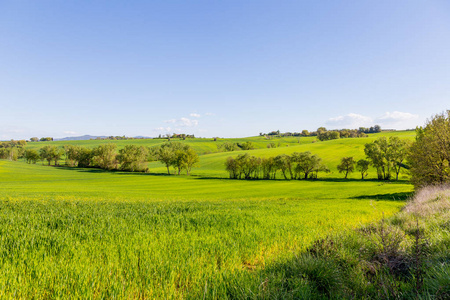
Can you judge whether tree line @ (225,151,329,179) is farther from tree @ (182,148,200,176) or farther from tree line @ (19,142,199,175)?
tree line @ (19,142,199,175)

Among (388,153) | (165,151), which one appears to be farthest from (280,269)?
(165,151)

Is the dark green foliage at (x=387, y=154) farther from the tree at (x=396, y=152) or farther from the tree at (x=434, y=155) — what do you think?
the tree at (x=434, y=155)

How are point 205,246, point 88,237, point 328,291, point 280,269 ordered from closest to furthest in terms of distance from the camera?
point 328,291, point 280,269, point 205,246, point 88,237

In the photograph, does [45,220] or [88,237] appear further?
[45,220]

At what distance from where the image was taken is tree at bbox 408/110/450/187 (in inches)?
886

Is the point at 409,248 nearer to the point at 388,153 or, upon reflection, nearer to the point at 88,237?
the point at 88,237

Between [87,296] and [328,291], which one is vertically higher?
[87,296]

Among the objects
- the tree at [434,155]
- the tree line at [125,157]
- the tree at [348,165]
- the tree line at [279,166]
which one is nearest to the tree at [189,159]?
the tree line at [125,157]

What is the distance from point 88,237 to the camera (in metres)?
4.98

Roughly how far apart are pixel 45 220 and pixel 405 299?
9.09 meters

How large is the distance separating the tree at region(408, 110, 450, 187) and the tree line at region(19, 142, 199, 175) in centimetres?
6781

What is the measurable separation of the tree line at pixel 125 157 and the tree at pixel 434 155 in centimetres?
6781

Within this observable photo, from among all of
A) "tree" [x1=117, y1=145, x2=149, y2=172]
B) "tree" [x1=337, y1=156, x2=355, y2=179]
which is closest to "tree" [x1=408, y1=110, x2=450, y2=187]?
"tree" [x1=337, y1=156, x2=355, y2=179]

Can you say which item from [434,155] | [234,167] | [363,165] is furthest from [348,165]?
[434,155]
